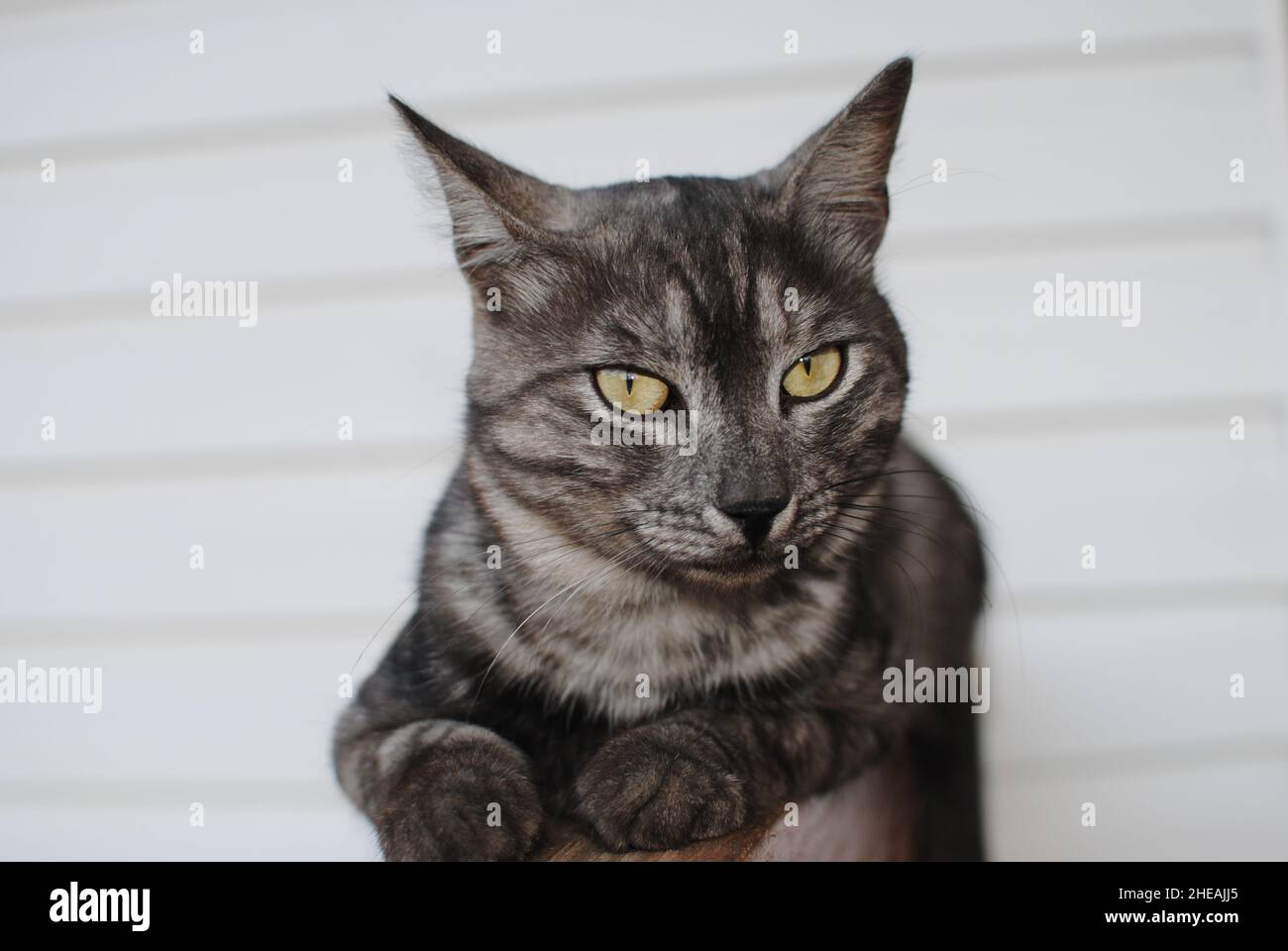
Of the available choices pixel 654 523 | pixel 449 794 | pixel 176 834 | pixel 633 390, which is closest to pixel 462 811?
pixel 449 794

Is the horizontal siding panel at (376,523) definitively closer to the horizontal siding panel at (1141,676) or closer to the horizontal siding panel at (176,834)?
the horizontal siding panel at (1141,676)

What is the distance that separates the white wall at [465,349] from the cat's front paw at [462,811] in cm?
31

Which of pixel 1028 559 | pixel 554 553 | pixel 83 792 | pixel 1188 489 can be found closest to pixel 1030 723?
pixel 1028 559

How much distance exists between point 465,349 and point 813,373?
408 mm

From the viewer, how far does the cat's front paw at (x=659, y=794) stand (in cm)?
75

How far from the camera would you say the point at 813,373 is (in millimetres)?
871

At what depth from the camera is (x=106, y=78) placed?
1114 mm

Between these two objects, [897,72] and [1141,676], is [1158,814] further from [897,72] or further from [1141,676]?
[897,72]

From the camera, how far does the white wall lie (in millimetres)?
1059

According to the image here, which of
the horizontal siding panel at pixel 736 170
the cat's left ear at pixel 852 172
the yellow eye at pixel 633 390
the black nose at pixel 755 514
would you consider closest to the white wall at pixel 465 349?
the horizontal siding panel at pixel 736 170
